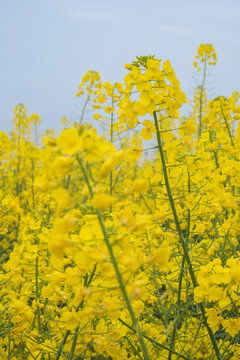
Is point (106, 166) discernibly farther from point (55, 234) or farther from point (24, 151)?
point (24, 151)

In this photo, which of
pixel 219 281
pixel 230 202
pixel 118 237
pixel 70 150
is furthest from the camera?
pixel 230 202

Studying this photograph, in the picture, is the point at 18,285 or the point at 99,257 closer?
the point at 99,257

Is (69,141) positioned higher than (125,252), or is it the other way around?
(69,141)

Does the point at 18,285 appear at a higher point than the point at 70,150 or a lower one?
lower

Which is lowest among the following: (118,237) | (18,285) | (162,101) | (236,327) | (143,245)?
(236,327)

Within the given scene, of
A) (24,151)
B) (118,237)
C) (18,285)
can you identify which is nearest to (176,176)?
(118,237)

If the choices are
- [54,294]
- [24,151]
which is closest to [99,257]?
[54,294]

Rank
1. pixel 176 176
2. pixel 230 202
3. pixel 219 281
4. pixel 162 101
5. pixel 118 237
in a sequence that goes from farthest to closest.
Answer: pixel 230 202
pixel 176 176
pixel 162 101
pixel 219 281
pixel 118 237

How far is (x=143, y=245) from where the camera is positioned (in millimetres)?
2312

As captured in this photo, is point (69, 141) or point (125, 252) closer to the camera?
point (69, 141)

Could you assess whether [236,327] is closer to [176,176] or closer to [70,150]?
[176,176]

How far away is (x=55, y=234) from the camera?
107cm

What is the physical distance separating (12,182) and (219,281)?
6969 millimetres

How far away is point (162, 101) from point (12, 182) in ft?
22.2
